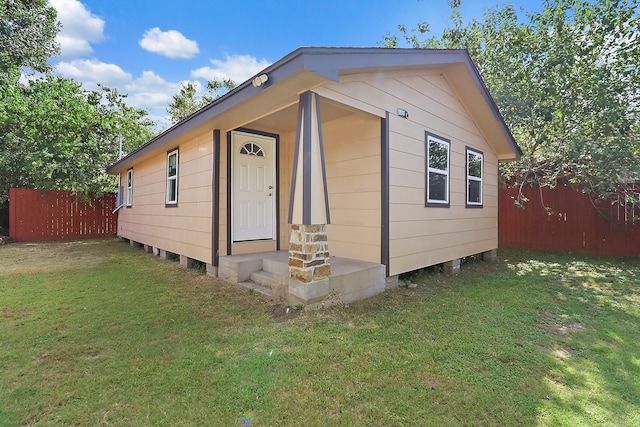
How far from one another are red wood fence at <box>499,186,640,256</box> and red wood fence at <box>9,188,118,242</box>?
13881 mm

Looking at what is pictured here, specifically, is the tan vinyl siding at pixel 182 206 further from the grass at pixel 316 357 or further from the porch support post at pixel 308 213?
the porch support post at pixel 308 213

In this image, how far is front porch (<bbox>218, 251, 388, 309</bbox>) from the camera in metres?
3.47

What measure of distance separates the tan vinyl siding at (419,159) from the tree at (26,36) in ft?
38.0

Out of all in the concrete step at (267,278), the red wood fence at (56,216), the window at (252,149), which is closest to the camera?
the concrete step at (267,278)

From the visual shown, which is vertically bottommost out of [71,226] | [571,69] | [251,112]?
[71,226]

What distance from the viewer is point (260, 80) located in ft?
11.1

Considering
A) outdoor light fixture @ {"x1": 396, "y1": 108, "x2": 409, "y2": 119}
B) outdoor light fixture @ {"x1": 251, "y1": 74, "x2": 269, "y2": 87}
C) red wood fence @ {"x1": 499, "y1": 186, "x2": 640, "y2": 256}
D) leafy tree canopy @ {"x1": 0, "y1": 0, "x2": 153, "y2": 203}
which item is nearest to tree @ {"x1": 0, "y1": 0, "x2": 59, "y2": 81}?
leafy tree canopy @ {"x1": 0, "y1": 0, "x2": 153, "y2": 203}

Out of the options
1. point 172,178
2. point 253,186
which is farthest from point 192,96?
point 253,186

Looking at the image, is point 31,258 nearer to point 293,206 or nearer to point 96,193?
point 96,193

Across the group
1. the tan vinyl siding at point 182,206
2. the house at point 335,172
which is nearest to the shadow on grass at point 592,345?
the house at point 335,172

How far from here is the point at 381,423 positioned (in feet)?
5.82

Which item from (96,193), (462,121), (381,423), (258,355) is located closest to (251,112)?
(258,355)

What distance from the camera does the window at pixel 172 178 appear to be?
6.41 m

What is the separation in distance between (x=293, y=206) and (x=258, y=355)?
161cm
